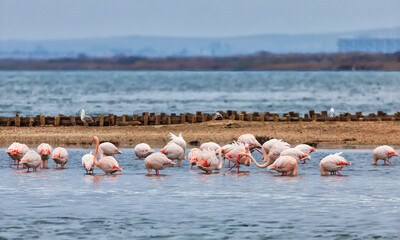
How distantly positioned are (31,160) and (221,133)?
11.2 meters

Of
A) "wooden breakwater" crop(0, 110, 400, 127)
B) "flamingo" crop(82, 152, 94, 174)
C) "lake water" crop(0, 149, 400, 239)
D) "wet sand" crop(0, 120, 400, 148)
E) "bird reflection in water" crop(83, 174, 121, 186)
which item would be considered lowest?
"lake water" crop(0, 149, 400, 239)

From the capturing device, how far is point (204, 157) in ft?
68.9

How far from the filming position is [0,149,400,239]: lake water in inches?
538

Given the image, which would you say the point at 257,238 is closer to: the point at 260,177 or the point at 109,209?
the point at 109,209

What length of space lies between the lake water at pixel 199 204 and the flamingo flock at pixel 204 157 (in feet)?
1.02

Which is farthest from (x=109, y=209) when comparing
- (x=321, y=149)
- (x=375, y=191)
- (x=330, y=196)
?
(x=321, y=149)

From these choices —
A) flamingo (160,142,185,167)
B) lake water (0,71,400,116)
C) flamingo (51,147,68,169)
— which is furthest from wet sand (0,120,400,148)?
lake water (0,71,400,116)

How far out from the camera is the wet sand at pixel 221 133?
28839 millimetres

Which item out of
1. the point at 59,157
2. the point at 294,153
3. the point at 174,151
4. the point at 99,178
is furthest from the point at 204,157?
the point at 59,157

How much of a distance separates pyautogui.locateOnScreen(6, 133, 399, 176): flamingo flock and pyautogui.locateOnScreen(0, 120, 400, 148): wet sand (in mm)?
4955

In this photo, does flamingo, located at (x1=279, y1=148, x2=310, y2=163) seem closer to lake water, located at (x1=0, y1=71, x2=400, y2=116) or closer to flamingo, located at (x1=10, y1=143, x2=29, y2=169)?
flamingo, located at (x1=10, y1=143, x2=29, y2=169)

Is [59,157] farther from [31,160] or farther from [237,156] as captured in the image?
[237,156]

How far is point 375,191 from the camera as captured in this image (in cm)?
1806

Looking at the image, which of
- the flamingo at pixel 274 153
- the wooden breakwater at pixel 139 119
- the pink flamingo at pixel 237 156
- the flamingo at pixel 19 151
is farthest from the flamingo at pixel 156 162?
the wooden breakwater at pixel 139 119
